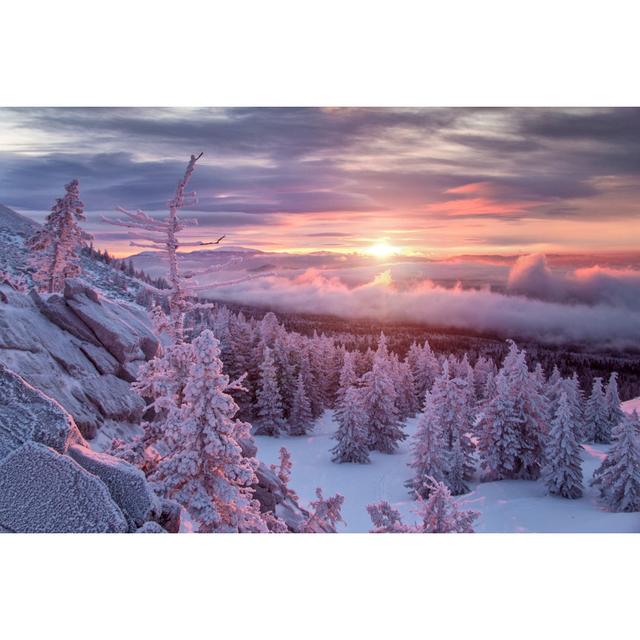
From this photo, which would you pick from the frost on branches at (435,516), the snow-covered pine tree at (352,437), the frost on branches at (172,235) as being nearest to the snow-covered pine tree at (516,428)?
the snow-covered pine tree at (352,437)

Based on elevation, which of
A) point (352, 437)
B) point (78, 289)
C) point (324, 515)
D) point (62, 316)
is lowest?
point (324, 515)

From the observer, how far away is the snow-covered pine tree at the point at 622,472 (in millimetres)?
8297

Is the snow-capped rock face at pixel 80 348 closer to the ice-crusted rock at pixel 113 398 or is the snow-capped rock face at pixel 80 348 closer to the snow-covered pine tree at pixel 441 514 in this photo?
the ice-crusted rock at pixel 113 398

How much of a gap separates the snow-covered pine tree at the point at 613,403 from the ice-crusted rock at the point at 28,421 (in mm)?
8313

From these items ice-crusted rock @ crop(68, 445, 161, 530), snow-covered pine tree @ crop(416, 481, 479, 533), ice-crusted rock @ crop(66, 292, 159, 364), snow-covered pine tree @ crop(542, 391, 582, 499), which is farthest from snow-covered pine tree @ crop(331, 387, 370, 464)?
ice-crusted rock @ crop(68, 445, 161, 530)

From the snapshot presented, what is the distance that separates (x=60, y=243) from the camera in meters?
9.17

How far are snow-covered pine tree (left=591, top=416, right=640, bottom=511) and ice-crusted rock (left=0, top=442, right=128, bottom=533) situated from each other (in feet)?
23.5

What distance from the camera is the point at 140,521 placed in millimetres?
6473

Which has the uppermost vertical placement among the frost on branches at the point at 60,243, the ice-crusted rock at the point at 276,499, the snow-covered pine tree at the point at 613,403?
the frost on branches at the point at 60,243

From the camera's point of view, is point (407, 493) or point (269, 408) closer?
point (407, 493)

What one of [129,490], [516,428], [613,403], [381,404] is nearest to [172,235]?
[129,490]

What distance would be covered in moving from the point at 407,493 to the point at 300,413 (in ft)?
8.45

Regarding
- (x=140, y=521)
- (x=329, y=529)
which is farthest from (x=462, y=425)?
(x=140, y=521)

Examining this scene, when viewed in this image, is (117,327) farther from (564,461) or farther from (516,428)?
(564,461)
